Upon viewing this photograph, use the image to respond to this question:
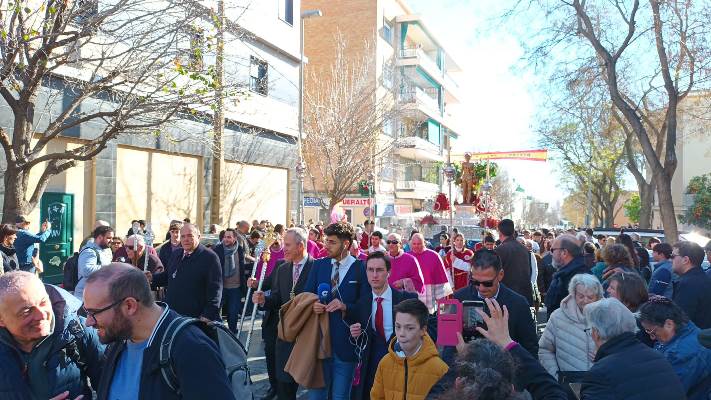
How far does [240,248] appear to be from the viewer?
32.8ft

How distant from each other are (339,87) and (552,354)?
75.9 feet

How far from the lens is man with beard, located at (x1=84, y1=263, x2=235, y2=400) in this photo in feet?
8.22

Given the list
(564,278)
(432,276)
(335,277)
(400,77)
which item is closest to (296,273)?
(335,277)

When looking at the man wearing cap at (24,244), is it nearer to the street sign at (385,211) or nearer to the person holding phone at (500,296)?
the person holding phone at (500,296)

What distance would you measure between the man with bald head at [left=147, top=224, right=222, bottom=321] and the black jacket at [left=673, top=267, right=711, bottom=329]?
15.2ft

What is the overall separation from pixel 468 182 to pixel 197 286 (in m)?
13.0

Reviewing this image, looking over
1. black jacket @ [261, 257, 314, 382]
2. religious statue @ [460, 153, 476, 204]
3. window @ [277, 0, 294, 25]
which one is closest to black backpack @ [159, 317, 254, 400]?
black jacket @ [261, 257, 314, 382]

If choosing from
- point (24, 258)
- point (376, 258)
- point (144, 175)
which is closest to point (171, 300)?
point (376, 258)

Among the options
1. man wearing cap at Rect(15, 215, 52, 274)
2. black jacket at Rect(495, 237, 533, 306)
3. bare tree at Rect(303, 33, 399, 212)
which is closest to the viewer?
black jacket at Rect(495, 237, 533, 306)

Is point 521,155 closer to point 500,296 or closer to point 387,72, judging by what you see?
point 387,72

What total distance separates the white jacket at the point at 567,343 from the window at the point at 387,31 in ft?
119

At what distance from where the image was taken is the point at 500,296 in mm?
4355

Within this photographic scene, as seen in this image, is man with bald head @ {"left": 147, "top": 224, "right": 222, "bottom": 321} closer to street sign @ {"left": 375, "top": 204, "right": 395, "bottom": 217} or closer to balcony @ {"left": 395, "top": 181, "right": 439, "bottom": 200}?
street sign @ {"left": 375, "top": 204, "right": 395, "bottom": 217}

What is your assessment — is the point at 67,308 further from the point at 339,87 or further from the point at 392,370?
the point at 339,87
